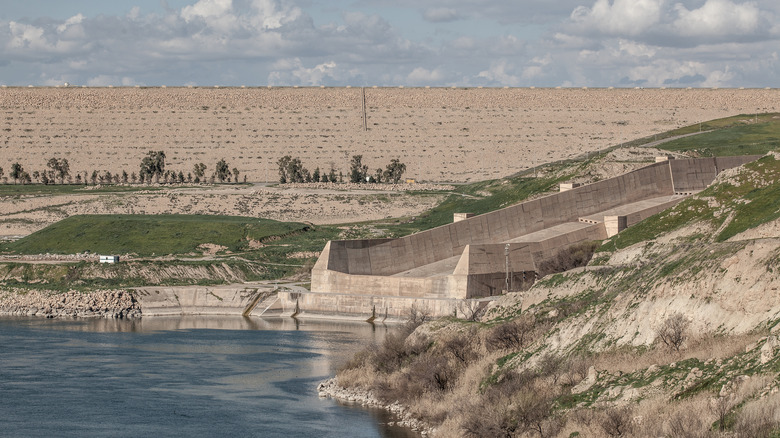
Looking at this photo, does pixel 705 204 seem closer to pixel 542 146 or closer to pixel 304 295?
pixel 304 295

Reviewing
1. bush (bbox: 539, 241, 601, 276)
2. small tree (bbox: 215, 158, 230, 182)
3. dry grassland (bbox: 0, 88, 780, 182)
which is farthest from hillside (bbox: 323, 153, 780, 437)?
dry grassland (bbox: 0, 88, 780, 182)

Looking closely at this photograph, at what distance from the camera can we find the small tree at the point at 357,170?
11833 centimetres

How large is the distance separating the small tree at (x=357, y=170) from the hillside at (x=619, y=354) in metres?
71.5

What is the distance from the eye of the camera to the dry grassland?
133 meters

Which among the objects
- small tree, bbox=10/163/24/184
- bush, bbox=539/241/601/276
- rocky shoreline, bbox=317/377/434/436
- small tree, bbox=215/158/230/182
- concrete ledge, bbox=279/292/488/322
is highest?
small tree, bbox=10/163/24/184

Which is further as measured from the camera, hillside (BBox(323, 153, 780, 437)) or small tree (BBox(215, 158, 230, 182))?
small tree (BBox(215, 158, 230, 182))

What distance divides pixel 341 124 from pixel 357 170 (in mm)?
22960

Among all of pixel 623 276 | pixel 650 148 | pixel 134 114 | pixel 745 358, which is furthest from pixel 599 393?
pixel 134 114

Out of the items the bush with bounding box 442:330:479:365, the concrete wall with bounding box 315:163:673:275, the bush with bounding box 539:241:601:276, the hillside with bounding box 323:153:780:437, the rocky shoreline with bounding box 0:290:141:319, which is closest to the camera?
the hillside with bounding box 323:153:780:437

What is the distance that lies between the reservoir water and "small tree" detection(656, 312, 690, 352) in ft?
28.4

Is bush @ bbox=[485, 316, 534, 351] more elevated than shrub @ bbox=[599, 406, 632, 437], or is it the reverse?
bush @ bbox=[485, 316, 534, 351]

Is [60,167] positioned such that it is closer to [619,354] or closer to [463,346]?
[463,346]

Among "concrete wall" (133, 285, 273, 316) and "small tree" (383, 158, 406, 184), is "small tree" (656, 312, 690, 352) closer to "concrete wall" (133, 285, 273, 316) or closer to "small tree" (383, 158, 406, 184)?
"concrete wall" (133, 285, 273, 316)

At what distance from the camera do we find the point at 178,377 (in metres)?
46.9
